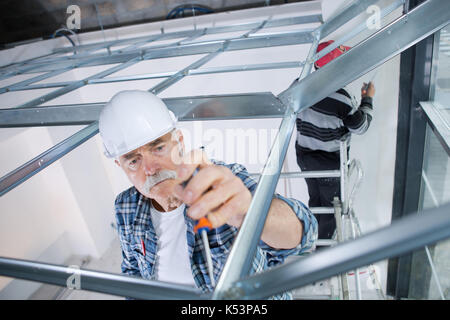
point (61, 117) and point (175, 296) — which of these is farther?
point (61, 117)

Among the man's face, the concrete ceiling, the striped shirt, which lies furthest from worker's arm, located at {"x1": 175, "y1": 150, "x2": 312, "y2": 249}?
the concrete ceiling

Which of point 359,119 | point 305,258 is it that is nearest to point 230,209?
point 305,258

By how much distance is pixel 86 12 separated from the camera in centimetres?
241

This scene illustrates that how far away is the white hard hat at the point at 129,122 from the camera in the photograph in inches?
31.0

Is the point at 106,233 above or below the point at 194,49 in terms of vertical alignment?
below

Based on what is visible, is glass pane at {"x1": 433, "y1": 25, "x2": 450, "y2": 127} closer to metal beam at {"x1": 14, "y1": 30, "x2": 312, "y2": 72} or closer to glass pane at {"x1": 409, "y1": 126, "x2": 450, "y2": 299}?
glass pane at {"x1": 409, "y1": 126, "x2": 450, "y2": 299}

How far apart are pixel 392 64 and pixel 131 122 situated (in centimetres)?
167

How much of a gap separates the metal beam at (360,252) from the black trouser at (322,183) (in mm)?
1593

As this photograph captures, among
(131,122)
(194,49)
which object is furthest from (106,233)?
(131,122)

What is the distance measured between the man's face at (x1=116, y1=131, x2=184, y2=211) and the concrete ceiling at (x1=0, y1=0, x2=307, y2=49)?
187cm

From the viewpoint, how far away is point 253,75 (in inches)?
92.3

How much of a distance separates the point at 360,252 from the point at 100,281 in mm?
336

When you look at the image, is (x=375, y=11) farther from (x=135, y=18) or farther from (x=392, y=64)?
(x=135, y=18)

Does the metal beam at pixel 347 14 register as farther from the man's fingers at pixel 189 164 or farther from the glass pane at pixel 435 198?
the man's fingers at pixel 189 164
